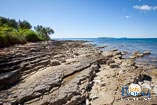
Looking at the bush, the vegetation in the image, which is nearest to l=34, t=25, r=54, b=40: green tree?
the vegetation

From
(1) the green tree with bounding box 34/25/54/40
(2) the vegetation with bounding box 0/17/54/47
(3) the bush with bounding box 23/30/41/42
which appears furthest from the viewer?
(1) the green tree with bounding box 34/25/54/40

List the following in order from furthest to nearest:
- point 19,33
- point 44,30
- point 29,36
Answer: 1. point 44,30
2. point 29,36
3. point 19,33

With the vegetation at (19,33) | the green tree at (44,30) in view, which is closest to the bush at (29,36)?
the vegetation at (19,33)

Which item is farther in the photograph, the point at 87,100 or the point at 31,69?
the point at 31,69

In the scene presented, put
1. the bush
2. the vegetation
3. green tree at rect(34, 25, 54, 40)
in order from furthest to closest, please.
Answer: green tree at rect(34, 25, 54, 40) < the bush < the vegetation

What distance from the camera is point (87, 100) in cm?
919

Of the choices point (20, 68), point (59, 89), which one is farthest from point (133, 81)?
point (20, 68)

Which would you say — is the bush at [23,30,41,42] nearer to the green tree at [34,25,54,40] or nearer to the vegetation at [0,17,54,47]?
the vegetation at [0,17,54,47]

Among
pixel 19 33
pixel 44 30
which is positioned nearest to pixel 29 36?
pixel 19 33

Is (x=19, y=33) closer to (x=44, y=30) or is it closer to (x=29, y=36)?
(x=29, y=36)

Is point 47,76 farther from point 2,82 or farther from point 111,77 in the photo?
point 111,77

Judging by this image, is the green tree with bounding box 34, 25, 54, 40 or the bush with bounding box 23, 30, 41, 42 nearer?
the bush with bounding box 23, 30, 41, 42

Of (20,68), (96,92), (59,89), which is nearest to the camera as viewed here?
(59,89)

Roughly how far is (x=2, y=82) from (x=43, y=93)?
3465 mm
